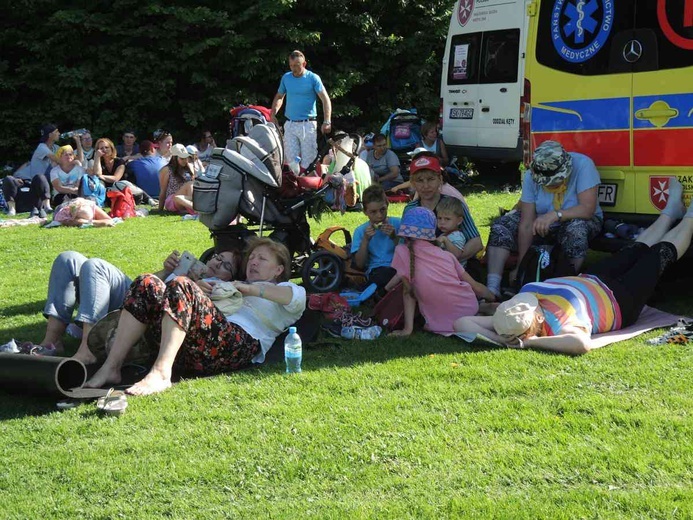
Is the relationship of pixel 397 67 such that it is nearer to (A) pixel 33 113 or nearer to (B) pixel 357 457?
(A) pixel 33 113

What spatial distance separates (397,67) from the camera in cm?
1991

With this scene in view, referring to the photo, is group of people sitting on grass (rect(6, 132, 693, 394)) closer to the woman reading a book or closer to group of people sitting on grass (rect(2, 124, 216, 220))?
the woman reading a book

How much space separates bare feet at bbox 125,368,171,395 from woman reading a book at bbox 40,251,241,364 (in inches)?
24.3

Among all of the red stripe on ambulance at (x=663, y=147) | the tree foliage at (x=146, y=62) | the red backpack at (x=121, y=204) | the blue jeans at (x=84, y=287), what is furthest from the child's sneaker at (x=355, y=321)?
the tree foliage at (x=146, y=62)

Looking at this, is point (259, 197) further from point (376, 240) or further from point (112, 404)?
point (112, 404)

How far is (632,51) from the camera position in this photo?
639 cm

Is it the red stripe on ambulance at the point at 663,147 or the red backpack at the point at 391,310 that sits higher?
the red stripe on ambulance at the point at 663,147

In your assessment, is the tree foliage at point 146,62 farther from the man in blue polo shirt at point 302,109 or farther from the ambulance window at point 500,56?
the man in blue polo shirt at point 302,109

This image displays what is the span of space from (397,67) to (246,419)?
16.5 metres

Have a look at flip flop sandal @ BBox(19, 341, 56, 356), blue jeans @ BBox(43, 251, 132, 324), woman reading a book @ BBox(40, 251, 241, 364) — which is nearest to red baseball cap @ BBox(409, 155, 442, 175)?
woman reading a book @ BBox(40, 251, 241, 364)

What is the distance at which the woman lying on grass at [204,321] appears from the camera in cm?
486

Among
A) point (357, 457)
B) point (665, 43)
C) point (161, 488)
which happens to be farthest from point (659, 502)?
point (665, 43)

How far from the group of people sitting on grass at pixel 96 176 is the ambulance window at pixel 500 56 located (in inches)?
195

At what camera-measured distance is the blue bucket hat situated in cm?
606
